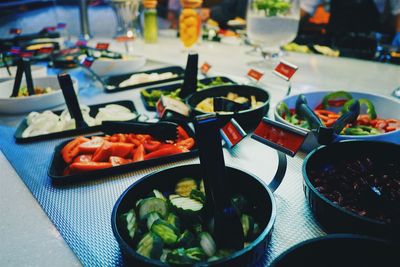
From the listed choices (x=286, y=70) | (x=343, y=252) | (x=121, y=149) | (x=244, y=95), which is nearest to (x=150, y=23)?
(x=244, y=95)

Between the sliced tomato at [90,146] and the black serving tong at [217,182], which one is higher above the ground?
the black serving tong at [217,182]

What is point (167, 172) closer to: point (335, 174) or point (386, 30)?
point (335, 174)

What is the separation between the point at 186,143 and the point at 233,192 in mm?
376

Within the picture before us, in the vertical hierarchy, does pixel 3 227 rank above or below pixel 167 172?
below

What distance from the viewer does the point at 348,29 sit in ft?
13.3

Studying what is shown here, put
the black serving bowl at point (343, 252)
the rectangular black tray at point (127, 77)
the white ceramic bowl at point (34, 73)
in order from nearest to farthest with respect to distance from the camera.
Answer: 1. the black serving bowl at point (343, 252)
2. the rectangular black tray at point (127, 77)
3. the white ceramic bowl at point (34, 73)

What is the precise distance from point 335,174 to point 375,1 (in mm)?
3702

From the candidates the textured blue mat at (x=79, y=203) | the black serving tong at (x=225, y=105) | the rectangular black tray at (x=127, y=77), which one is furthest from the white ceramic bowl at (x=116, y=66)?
the black serving tong at (x=225, y=105)

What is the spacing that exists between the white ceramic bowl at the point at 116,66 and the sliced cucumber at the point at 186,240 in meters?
1.57

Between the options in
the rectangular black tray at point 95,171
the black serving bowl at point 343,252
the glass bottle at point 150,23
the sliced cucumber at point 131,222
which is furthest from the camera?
the glass bottle at point 150,23

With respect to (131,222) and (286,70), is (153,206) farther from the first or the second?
(286,70)

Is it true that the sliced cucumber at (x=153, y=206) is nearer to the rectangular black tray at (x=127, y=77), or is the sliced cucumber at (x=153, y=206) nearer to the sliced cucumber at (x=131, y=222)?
the sliced cucumber at (x=131, y=222)

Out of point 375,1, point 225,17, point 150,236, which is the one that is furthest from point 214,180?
point 225,17

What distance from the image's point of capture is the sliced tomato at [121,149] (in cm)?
108
